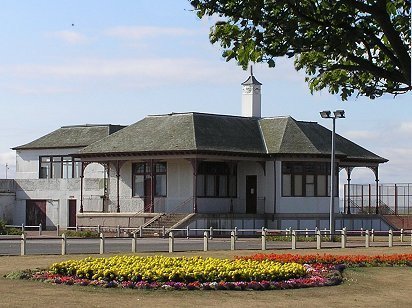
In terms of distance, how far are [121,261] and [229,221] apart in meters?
32.1

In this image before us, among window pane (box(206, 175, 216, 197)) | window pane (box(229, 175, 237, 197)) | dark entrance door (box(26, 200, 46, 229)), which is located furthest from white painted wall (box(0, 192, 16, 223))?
window pane (box(229, 175, 237, 197))

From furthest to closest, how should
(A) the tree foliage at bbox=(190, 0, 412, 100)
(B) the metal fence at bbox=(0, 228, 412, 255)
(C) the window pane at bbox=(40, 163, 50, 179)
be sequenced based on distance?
1. (C) the window pane at bbox=(40, 163, 50, 179)
2. (B) the metal fence at bbox=(0, 228, 412, 255)
3. (A) the tree foliage at bbox=(190, 0, 412, 100)

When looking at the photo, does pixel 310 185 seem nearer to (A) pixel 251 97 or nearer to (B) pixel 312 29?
(A) pixel 251 97

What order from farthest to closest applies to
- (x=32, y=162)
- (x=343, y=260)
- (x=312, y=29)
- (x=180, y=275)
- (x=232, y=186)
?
(x=32, y=162) → (x=232, y=186) → (x=343, y=260) → (x=180, y=275) → (x=312, y=29)

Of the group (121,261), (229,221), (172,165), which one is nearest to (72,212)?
(172,165)

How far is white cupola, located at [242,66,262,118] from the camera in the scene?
211 feet

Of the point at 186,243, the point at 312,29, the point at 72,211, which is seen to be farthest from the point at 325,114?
the point at 312,29

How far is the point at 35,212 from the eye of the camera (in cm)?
6544

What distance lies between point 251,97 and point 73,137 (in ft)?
44.9

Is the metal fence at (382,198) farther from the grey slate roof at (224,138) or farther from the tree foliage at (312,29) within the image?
the tree foliage at (312,29)

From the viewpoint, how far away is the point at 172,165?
186ft

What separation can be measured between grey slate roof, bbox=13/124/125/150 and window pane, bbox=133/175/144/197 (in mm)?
8209

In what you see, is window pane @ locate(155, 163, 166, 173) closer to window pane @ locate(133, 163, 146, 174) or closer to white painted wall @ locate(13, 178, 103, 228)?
window pane @ locate(133, 163, 146, 174)

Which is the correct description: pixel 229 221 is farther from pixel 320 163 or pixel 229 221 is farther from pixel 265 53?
pixel 265 53
